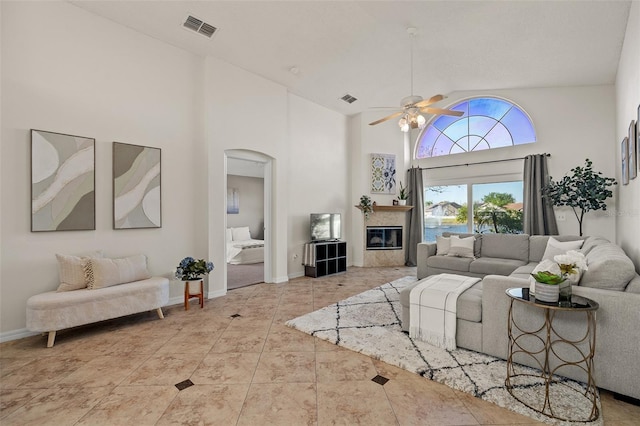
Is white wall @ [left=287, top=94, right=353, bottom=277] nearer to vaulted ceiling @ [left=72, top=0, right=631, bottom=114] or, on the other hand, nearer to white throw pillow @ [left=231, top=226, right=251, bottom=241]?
vaulted ceiling @ [left=72, top=0, right=631, bottom=114]

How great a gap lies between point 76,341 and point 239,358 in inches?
70.4

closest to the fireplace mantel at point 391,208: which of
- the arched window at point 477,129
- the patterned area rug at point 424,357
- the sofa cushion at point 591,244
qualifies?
the arched window at point 477,129

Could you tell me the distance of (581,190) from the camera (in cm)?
482

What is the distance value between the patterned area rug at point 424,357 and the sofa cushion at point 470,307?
1.01ft

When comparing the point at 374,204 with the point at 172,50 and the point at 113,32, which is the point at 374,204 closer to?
the point at 172,50

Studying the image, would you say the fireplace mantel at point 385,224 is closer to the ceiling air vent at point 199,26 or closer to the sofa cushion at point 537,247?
the sofa cushion at point 537,247

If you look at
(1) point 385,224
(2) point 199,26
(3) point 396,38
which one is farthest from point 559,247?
(2) point 199,26

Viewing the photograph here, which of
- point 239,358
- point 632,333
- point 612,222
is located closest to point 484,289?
point 632,333

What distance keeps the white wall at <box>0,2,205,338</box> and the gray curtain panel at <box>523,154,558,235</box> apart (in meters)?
5.91

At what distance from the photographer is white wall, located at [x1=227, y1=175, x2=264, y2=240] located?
30.5 feet

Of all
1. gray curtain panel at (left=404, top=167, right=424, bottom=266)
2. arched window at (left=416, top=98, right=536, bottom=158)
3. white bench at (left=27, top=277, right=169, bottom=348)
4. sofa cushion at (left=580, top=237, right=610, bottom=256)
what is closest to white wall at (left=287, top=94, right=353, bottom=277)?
gray curtain panel at (left=404, top=167, right=424, bottom=266)

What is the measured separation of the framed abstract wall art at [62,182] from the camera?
3.11m

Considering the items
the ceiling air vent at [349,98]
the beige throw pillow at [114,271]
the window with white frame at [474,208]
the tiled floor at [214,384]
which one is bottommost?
the tiled floor at [214,384]

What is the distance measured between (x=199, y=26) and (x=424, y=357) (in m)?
4.56
